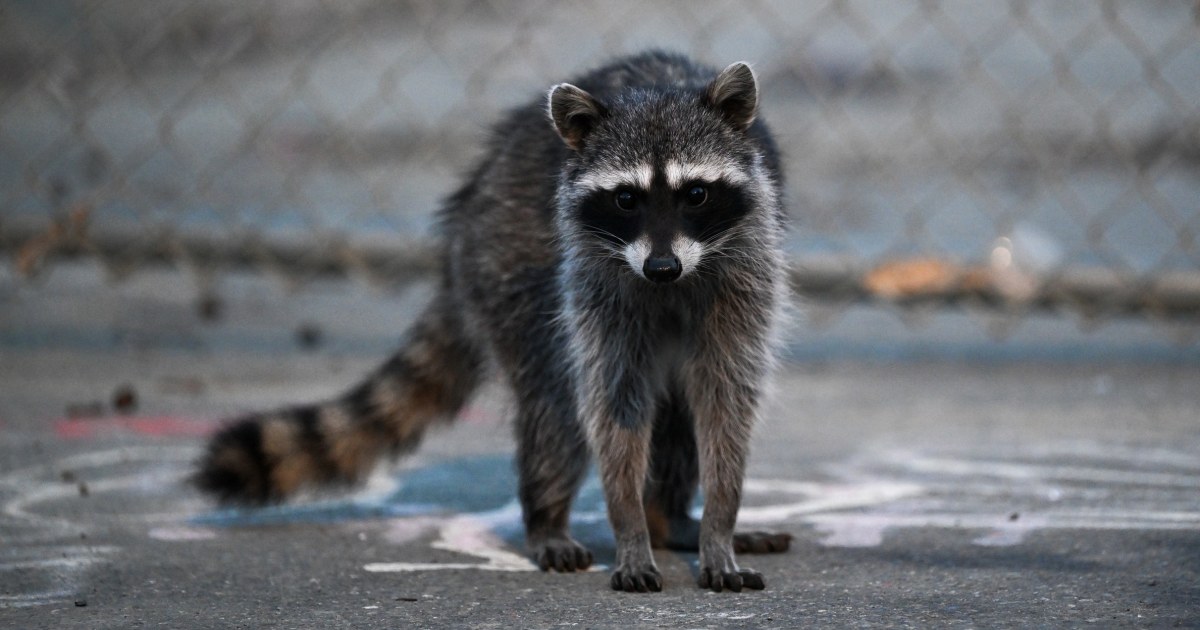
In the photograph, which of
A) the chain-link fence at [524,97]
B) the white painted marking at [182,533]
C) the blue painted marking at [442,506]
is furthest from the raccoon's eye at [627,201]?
the chain-link fence at [524,97]

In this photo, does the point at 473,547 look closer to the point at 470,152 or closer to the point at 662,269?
the point at 662,269

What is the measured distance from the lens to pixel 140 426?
5480 mm

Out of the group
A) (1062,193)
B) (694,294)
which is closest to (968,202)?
(1062,193)

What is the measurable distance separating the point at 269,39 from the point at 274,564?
4.11 metres

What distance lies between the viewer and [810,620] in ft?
9.78

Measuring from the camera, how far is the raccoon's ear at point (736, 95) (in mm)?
3676

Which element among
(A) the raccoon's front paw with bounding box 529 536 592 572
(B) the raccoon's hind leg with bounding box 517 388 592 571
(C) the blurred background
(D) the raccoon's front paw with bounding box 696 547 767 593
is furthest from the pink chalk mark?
(D) the raccoon's front paw with bounding box 696 547 767 593

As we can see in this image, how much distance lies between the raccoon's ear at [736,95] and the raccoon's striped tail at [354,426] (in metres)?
1.03

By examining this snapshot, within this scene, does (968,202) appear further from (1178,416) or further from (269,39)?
(269,39)

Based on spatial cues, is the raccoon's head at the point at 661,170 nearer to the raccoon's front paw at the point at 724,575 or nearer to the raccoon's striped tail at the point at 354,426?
the raccoon's front paw at the point at 724,575

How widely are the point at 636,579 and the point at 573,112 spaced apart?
3.79 feet

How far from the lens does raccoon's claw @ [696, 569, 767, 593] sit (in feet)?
10.9

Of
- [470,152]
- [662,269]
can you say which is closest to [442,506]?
[662,269]

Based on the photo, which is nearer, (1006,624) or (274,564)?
(1006,624)
